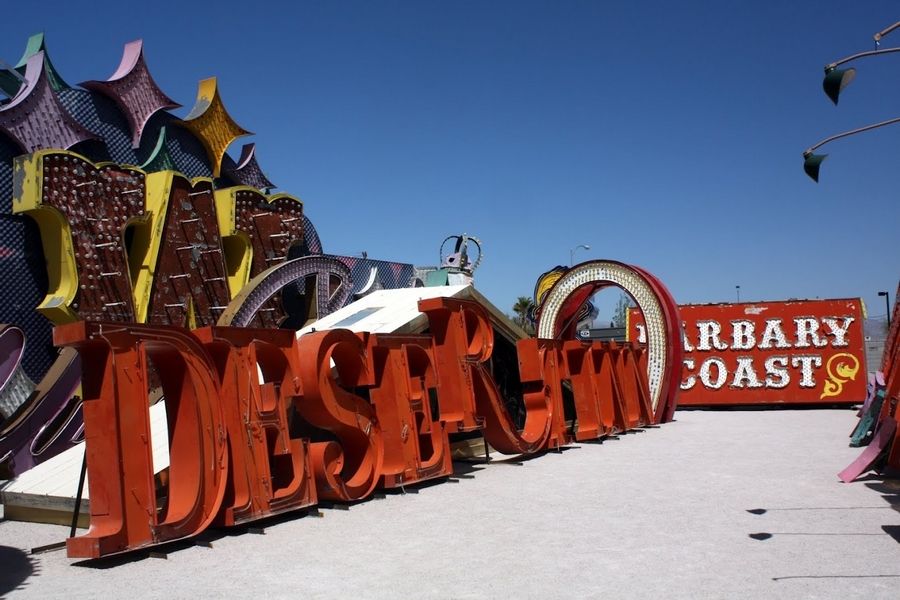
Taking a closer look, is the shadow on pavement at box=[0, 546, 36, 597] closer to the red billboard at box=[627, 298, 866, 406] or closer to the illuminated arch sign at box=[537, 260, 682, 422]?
the illuminated arch sign at box=[537, 260, 682, 422]

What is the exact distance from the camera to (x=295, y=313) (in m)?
23.0

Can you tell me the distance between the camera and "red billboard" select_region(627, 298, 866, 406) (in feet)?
80.6

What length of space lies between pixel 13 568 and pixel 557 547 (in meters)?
4.83

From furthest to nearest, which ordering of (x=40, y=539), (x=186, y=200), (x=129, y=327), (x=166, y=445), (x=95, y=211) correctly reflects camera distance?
(x=186, y=200), (x=95, y=211), (x=166, y=445), (x=40, y=539), (x=129, y=327)

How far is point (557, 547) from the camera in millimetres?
7977

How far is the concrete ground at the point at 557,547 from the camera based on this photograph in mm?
6652

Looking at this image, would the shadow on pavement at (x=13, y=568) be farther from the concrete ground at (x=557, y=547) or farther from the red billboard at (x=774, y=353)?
the red billboard at (x=774, y=353)

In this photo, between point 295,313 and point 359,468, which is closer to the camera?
point 359,468

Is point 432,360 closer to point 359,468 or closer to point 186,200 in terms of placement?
point 359,468

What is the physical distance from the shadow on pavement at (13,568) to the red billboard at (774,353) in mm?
20490

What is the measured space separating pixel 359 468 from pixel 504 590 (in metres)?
4.75

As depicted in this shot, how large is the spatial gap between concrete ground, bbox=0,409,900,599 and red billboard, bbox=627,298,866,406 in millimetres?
12722

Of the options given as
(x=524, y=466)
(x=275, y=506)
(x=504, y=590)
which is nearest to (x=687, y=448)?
(x=524, y=466)

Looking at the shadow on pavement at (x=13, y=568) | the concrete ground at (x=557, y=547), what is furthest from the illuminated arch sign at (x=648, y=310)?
the shadow on pavement at (x=13, y=568)
